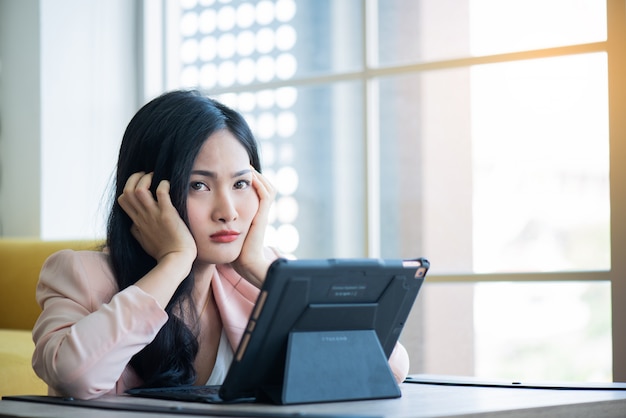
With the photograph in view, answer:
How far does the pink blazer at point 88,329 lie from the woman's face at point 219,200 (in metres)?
0.19

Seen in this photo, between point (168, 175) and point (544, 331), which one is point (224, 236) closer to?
point (168, 175)

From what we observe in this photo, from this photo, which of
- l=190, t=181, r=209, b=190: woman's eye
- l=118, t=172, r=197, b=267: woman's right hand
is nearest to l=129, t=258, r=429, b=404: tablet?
A: l=118, t=172, r=197, b=267: woman's right hand

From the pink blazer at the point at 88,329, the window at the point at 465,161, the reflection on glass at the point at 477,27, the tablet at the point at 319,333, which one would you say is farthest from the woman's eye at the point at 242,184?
the reflection on glass at the point at 477,27

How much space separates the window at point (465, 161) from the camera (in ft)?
9.47

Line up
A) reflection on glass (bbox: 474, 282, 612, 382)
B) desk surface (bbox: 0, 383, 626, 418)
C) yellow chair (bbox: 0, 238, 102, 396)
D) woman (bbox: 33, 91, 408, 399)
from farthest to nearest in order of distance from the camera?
yellow chair (bbox: 0, 238, 102, 396) → reflection on glass (bbox: 474, 282, 612, 382) → woman (bbox: 33, 91, 408, 399) → desk surface (bbox: 0, 383, 626, 418)

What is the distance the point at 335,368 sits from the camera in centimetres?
136

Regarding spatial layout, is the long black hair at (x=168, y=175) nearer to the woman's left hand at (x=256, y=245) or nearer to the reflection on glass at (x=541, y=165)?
the woman's left hand at (x=256, y=245)

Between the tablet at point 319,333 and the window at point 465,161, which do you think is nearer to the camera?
the tablet at point 319,333

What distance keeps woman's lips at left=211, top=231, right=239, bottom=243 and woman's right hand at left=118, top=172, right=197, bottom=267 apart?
0.06 metres

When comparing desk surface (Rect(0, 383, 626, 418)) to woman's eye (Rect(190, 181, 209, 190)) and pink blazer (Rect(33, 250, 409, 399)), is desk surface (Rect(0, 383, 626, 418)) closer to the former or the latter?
pink blazer (Rect(33, 250, 409, 399))

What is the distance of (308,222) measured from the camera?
11.6ft

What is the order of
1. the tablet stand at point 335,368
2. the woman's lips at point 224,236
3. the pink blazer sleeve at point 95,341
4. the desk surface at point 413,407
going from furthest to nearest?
1. the woman's lips at point 224,236
2. the pink blazer sleeve at point 95,341
3. the tablet stand at point 335,368
4. the desk surface at point 413,407

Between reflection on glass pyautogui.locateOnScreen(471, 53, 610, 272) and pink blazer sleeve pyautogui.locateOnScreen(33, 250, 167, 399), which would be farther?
reflection on glass pyautogui.locateOnScreen(471, 53, 610, 272)

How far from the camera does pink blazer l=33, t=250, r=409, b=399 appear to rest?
144 centimetres
